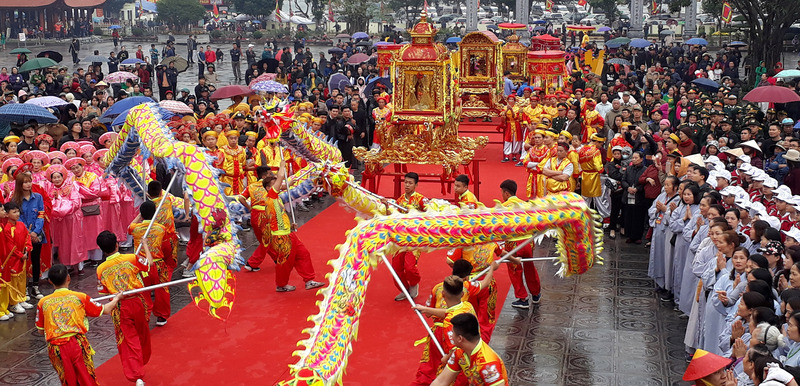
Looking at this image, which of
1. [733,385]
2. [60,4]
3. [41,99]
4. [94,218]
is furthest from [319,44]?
[733,385]

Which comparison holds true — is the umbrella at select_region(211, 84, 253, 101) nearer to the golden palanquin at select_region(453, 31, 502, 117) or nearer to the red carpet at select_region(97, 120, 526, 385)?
the golden palanquin at select_region(453, 31, 502, 117)

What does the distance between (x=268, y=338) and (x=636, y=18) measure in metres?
34.6

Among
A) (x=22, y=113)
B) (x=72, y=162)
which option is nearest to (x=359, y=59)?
(x=22, y=113)

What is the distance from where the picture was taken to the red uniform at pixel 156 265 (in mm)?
7859

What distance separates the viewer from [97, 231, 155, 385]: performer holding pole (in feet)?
22.2

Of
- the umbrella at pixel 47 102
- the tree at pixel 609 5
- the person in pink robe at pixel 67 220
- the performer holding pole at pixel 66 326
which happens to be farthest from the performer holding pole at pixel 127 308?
the tree at pixel 609 5

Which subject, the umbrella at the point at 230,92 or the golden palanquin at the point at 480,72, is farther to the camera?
the golden palanquin at the point at 480,72

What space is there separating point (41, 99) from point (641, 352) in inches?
444

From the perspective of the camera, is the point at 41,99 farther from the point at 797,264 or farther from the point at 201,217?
the point at 797,264

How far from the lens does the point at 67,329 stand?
6.07 metres

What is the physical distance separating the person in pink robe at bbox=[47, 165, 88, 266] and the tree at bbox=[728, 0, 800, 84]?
18.5m

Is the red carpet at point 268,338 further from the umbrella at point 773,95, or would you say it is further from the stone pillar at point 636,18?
the stone pillar at point 636,18

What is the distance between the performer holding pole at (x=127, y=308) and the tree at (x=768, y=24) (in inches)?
770

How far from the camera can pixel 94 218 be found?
996 centimetres
